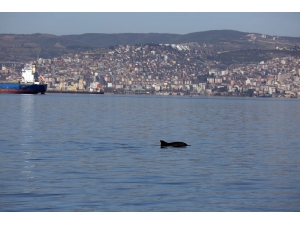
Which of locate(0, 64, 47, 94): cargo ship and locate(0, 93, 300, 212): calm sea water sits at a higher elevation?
locate(0, 93, 300, 212): calm sea water

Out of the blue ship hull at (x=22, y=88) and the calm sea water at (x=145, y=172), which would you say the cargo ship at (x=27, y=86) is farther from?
the calm sea water at (x=145, y=172)

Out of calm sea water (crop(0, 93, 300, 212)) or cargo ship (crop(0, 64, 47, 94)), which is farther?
cargo ship (crop(0, 64, 47, 94))

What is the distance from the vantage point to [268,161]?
23703mm

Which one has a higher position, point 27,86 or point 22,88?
point 27,86

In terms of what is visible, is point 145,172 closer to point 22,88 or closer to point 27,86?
point 27,86

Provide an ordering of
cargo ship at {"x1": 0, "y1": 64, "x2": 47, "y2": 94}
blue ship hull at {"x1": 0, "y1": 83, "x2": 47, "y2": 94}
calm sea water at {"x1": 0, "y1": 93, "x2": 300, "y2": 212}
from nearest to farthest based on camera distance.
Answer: calm sea water at {"x1": 0, "y1": 93, "x2": 300, "y2": 212}, blue ship hull at {"x1": 0, "y1": 83, "x2": 47, "y2": 94}, cargo ship at {"x1": 0, "y1": 64, "x2": 47, "y2": 94}

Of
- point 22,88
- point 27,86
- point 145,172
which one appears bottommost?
point 22,88

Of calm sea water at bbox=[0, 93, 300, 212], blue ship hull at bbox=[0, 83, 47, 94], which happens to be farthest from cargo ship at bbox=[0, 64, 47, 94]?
calm sea water at bbox=[0, 93, 300, 212]

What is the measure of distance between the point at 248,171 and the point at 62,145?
986 cm

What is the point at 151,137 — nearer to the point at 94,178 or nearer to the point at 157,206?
the point at 94,178

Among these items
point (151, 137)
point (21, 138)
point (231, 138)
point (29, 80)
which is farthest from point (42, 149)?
point (29, 80)

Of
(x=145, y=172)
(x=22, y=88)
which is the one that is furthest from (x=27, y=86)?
(x=145, y=172)

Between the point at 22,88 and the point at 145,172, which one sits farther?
the point at 22,88

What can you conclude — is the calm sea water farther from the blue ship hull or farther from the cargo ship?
the cargo ship
